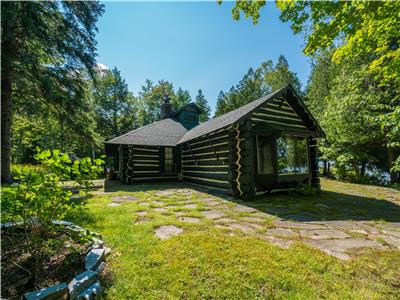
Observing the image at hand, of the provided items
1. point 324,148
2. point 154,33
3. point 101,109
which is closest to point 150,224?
point 154,33

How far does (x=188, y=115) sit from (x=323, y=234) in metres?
15.8

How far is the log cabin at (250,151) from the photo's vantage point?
7422 mm

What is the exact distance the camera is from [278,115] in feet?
29.5

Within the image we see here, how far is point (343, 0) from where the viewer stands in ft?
13.5

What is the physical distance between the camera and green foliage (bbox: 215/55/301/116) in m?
24.8

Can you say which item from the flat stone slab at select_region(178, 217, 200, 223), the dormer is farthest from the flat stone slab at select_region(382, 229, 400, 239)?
the dormer

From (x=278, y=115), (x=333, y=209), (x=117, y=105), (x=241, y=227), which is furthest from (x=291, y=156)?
(x=117, y=105)

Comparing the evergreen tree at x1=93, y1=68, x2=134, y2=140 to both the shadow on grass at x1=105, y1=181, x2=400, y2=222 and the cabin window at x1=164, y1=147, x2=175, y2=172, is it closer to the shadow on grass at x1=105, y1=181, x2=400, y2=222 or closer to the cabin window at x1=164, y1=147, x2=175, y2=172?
the cabin window at x1=164, y1=147, x2=175, y2=172

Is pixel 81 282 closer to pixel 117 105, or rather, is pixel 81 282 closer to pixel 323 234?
pixel 323 234

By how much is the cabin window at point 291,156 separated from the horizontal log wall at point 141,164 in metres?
7.24

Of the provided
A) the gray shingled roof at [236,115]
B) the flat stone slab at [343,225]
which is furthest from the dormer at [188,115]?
the flat stone slab at [343,225]

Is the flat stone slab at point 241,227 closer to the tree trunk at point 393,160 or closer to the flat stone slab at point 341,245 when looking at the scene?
the flat stone slab at point 341,245

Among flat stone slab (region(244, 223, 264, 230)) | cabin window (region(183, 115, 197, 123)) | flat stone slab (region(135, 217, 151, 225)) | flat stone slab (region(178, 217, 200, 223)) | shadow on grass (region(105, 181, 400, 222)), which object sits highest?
cabin window (region(183, 115, 197, 123))

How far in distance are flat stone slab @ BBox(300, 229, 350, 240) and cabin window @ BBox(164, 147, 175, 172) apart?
10.4 meters
